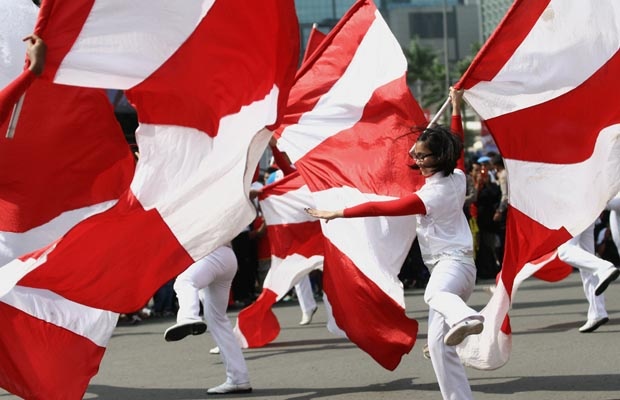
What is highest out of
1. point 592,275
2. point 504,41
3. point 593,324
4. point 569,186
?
point 504,41

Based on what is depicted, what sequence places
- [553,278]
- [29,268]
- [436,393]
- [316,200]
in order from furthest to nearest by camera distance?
1. [553,278]
2. [316,200]
3. [436,393]
4. [29,268]

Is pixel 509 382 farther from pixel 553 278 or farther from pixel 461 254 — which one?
pixel 553 278

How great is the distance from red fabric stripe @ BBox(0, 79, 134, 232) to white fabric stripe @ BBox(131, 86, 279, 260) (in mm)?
1033

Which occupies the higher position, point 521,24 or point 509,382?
point 521,24

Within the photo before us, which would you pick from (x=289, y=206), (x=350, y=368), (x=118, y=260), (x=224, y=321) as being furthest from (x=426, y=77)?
(x=118, y=260)

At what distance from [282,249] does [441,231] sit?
4.18m

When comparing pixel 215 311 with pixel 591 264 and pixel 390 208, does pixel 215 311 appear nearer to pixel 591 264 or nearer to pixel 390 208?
pixel 390 208

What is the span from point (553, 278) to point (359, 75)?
336cm

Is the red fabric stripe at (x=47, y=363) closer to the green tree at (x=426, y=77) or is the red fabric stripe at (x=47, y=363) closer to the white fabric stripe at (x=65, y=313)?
the white fabric stripe at (x=65, y=313)

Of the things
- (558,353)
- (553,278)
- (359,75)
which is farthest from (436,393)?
(553,278)

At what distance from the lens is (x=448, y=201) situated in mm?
7941

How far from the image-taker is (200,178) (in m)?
7.75

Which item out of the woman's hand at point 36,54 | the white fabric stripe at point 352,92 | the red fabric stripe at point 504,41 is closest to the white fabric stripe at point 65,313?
the woman's hand at point 36,54

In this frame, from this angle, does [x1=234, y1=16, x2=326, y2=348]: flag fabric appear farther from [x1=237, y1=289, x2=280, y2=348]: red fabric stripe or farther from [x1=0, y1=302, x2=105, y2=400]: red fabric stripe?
[x1=0, y1=302, x2=105, y2=400]: red fabric stripe
